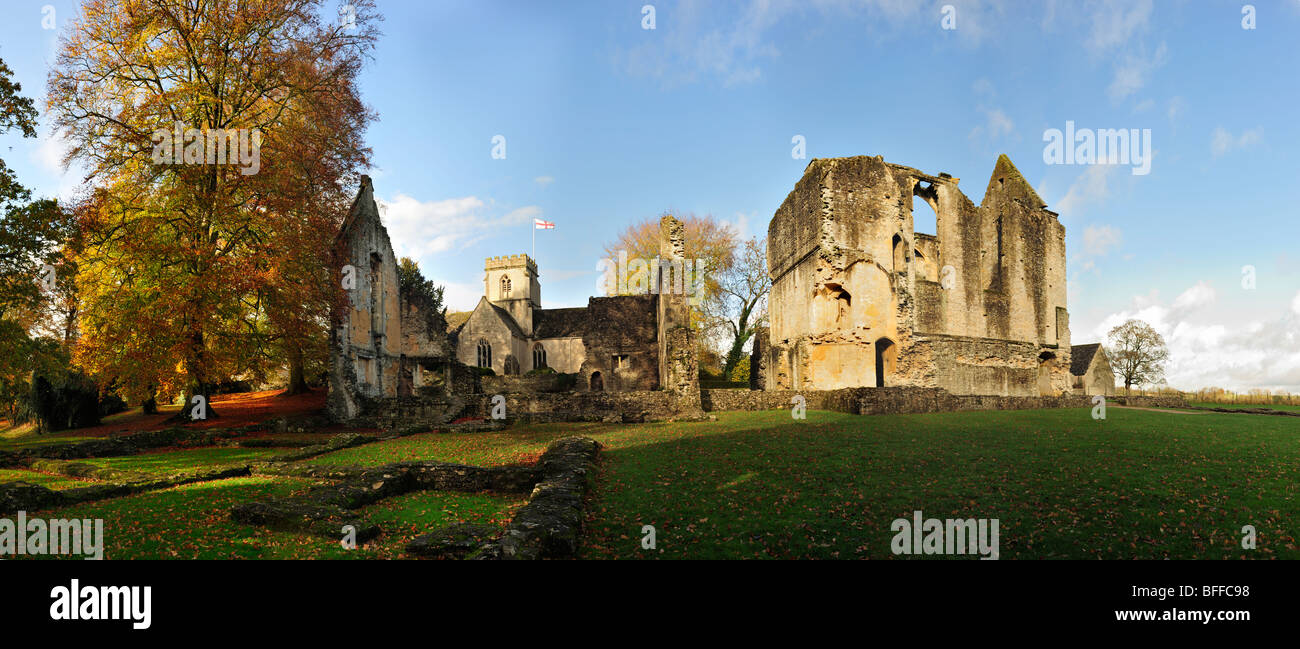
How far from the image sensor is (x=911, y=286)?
28.0 m

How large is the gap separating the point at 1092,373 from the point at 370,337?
164ft

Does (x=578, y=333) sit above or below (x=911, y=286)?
below

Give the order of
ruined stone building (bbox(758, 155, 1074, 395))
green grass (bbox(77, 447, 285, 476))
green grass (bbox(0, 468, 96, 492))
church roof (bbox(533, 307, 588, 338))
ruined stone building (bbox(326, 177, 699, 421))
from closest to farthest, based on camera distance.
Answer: green grass (bbox(0, 468, 96, 492)), green grass (bbox(77, 447, 285, 476)), ruined stone building (bbox(326, 177, 699, 421)), ruined stone building (bbox(758, 155, 1074, 395)), church roof (bbox(533, 307, 588, 338))

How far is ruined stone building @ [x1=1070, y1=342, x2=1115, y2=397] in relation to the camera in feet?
138

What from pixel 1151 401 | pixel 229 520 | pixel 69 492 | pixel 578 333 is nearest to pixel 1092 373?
pixel 1151 401

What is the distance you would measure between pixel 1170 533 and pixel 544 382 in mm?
37434

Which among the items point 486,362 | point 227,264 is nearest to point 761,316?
point 486,362

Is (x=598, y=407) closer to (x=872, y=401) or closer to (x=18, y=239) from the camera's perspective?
(x=872, y=401)

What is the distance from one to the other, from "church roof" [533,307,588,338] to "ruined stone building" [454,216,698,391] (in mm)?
100

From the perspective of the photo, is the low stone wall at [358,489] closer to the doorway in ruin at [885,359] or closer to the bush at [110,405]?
the bush at [110,405]

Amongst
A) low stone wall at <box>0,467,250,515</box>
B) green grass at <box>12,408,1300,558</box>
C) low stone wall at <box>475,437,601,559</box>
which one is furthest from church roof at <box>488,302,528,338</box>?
low stone wall at <box>475,437,601,559</box>

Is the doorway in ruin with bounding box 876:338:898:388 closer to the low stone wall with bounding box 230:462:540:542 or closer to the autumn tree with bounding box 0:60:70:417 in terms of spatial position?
the low stone wall with bounding box 230:462:540:542

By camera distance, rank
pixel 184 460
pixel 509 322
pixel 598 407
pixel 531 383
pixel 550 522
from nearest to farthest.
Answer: pixel 550 522
pixel 184 460
pixel 598 407
pixel 531 383
pixel 509 322

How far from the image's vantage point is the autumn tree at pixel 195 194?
54.4 ft
